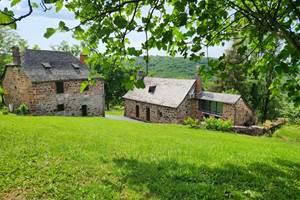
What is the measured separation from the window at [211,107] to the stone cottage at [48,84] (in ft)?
46.3

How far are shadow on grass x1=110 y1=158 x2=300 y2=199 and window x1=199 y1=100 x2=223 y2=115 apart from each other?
2443cm

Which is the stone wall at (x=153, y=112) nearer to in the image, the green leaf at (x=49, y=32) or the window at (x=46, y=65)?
the window at (x=46, y=65)

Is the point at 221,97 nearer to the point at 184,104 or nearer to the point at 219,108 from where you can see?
the point at 219,108

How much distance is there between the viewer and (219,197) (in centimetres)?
544

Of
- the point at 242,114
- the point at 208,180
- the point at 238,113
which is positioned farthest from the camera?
the point at 242,114

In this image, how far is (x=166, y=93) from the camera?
3356cm

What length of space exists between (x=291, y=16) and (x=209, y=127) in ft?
67.7

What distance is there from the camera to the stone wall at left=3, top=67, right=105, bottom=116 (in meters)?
27.4

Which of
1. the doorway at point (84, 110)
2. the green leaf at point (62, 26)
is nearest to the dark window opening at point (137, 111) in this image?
the doorway at point (84, 110)

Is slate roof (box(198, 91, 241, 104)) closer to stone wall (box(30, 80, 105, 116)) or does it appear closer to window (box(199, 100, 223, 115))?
window (box(199, 100, 223, 115))

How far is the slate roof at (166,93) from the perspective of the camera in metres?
31.7

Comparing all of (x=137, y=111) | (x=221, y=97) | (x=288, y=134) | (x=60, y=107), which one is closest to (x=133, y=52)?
(x=288, y=134)

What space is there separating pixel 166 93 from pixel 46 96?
14.8 meters

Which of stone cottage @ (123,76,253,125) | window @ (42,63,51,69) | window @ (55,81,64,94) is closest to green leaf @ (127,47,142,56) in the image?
stone cottage @ (123,76,253,125)
